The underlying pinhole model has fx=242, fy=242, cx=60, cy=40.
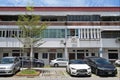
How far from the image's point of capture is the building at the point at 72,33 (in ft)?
143

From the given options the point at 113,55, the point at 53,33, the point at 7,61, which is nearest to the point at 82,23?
the point at 53,33

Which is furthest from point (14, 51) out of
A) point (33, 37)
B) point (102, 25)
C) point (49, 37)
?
point (33, 37)

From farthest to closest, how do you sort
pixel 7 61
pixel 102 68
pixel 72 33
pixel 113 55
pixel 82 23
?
pixel 113 55, pixel 72 33, pixel 82 23, pixel 7 61, pixel 102 68

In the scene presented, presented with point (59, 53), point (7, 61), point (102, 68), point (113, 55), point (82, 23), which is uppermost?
point (82, 23)

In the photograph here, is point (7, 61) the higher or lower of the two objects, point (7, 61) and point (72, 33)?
the lower

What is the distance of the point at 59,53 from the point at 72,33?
4.70 metres

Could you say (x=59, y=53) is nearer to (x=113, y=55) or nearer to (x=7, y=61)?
(x=113, y=55)

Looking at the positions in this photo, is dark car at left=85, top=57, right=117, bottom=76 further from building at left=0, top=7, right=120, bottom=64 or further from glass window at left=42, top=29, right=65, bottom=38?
glass window at left=42, top=29, right=65, bottom=38

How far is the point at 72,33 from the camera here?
44125 mm

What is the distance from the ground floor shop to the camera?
4531 cm

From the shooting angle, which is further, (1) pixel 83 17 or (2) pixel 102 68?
(1) pixel 83 17

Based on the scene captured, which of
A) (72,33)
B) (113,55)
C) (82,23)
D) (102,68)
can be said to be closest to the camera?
(102,68)

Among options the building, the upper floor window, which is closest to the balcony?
Result: the building

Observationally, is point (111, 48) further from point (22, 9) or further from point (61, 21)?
point (22, 9)
